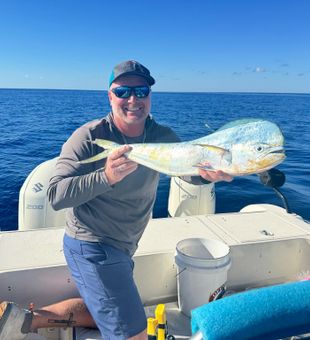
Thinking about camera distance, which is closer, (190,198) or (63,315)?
(63,315)

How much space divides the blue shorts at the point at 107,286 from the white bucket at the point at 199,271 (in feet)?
2.13

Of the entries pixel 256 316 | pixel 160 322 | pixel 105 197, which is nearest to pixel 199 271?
pixel 160 322

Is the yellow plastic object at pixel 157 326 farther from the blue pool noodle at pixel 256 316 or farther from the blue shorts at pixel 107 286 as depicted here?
the blue pool noodle at pixel 256 316

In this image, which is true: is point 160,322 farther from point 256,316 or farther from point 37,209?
point 37,209

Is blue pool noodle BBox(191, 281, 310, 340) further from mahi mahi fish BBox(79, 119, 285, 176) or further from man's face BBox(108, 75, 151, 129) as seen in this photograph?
man's face BBox(108, 75, 151, 129)

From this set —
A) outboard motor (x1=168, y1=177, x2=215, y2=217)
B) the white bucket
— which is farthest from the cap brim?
outboard motor (x1=168, y1=177, x2=215, y2=217)

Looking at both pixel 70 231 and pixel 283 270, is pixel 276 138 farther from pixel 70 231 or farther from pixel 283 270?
pixel 283 270

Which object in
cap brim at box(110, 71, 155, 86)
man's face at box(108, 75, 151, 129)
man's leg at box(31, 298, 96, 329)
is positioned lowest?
man's leg at box(31, 298, 96, 329)

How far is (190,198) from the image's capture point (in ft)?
16.3

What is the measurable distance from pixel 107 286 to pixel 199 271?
925 millimetres

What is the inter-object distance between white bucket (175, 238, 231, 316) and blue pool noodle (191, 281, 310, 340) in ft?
6.42

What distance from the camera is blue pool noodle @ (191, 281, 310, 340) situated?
3.01ft

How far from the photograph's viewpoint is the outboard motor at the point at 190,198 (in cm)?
495

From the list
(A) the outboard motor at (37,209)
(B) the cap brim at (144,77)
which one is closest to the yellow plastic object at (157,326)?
(B) the cap brim at (144,77)
